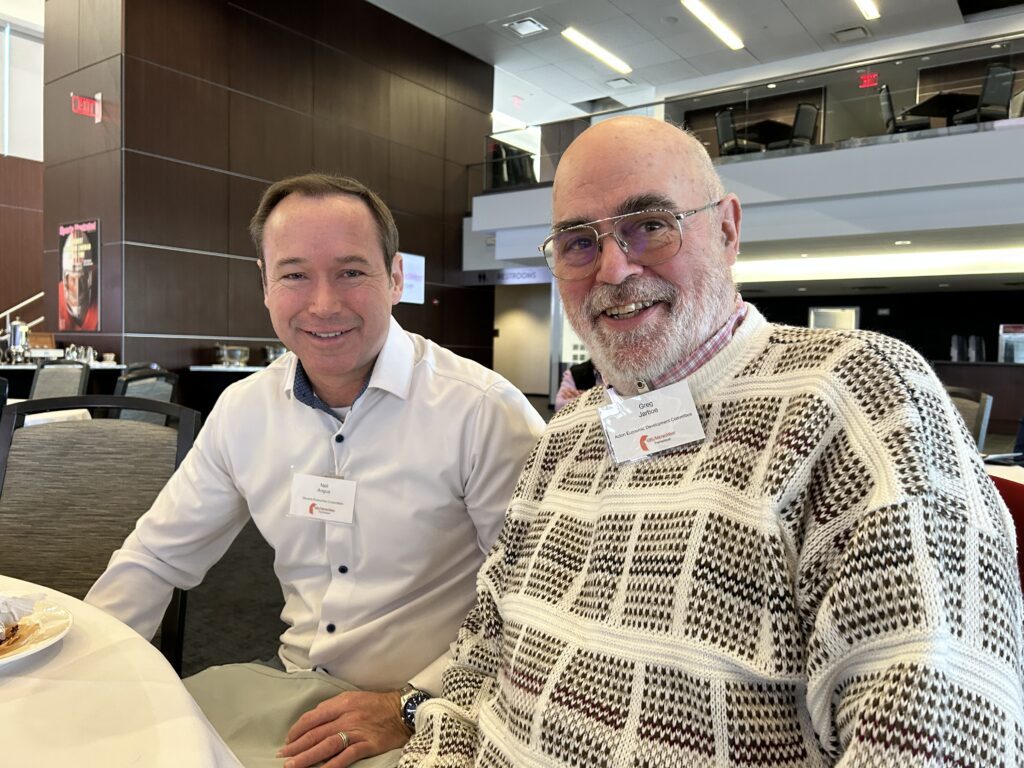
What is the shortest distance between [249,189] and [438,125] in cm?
355

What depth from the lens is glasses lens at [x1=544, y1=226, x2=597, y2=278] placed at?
1.07 metres

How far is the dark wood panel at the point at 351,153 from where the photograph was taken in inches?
353

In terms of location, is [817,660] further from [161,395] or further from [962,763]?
[161,395]

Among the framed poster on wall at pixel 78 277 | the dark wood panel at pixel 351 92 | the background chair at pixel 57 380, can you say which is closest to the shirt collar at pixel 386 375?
the background chair at pixel 57 380

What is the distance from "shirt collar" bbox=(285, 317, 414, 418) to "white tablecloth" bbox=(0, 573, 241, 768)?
0.61 metres

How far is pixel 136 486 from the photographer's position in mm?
1599

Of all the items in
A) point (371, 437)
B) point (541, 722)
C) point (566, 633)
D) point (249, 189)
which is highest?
point (249, 189)

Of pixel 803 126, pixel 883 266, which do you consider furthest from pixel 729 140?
pixel 883 266

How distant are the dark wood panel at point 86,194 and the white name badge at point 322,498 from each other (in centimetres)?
684

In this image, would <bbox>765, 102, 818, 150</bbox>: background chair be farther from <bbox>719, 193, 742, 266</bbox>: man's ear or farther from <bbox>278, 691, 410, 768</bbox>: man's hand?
<bbox>278, 691, 410, 768</bbox>: man's hand

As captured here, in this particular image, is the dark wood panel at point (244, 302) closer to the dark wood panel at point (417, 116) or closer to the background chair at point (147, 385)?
the dark wood panel at point (417, 116)

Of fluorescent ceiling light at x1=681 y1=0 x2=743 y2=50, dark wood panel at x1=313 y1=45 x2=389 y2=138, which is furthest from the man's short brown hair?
fluorescent ceiling light at x1=681 y1=0 x2=743 y2=50

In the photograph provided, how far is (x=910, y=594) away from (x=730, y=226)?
2.12 ft

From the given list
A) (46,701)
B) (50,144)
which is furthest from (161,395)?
(50,144)
